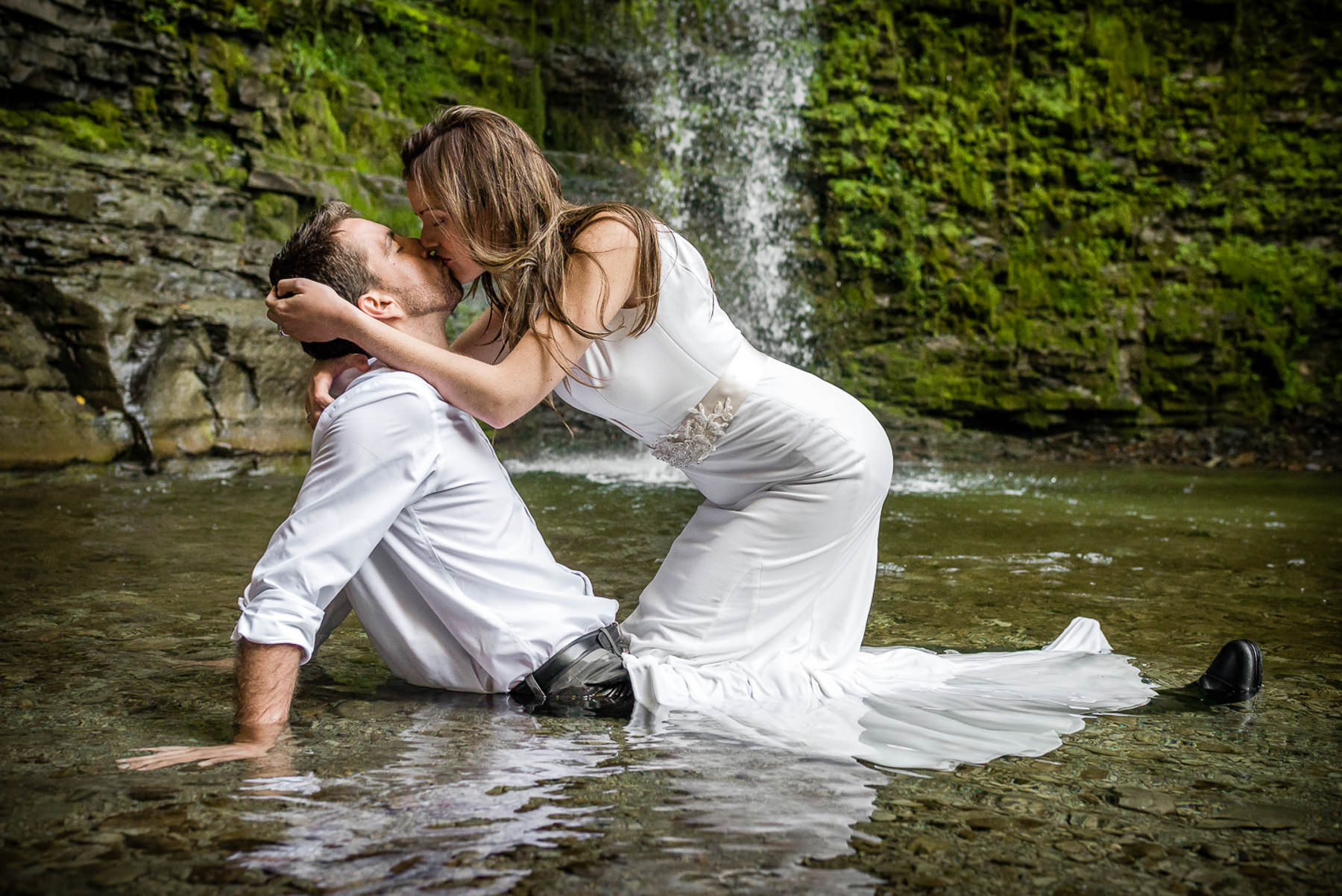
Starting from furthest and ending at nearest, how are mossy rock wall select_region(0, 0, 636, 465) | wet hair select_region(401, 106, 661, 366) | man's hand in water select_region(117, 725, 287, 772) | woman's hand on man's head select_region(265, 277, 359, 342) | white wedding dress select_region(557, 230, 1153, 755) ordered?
mossy rock wall select_region(0, 0, 636, 465)
white wedding dress select_region(557, 230, 1153, 755)
wet hair select_region(401, 106, 661, 366)
woman's hand on man's head select_region(265, 277, 359, 342)
man's hand in water select_region(117, 725, 287, 772)

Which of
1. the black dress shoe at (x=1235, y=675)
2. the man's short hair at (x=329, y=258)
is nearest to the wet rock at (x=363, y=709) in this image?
the man's short hair at (x=329, y=258)

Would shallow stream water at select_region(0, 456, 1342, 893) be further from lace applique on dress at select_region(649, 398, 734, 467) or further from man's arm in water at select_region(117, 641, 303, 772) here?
lace applique on dress at select_region(649, 398, 734, 467)

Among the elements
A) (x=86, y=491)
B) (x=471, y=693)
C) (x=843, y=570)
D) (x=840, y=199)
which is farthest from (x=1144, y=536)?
(x=840, y=199)

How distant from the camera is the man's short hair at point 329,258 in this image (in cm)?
207

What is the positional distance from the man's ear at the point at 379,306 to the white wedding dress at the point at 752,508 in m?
0.41

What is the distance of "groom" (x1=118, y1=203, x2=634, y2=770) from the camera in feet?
5.98

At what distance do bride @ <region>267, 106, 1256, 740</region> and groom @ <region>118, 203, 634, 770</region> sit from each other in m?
0.09

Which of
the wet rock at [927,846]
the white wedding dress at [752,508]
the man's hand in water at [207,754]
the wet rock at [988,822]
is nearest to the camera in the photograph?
the wet rock at [927,846]

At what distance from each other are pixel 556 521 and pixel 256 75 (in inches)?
217

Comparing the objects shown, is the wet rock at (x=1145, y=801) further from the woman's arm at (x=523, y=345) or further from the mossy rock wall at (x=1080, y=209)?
the mossy rock wall at (x=1080, y=209)

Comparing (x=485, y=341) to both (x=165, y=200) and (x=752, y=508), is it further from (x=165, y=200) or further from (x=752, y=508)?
(x=165, y=200)

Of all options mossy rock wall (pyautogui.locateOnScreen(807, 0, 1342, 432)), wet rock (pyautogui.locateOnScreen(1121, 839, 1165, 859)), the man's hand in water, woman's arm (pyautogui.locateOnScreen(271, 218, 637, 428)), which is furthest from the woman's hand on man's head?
mossy rock wall (pyautogui.locateOnScreen(807, 0, 1342, 432))

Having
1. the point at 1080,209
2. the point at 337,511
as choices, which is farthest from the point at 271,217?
the point at 1080,209

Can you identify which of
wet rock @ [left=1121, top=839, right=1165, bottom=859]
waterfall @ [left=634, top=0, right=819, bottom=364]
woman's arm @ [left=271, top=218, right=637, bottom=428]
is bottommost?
wet rock @ [left=1121, top=839, right=1165, bottom=859]
